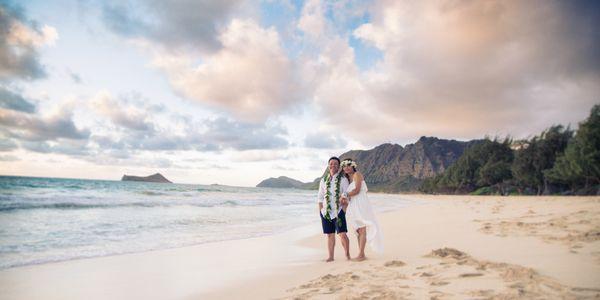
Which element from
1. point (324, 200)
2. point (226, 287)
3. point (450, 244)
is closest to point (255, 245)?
point (324, 200)

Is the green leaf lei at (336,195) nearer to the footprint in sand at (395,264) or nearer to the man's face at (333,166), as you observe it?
the man's face at (333,166)

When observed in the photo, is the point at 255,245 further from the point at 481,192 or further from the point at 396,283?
the point at 481,192

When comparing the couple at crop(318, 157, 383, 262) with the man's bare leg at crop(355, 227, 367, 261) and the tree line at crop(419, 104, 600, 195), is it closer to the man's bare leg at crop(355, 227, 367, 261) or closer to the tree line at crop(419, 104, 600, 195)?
the man's bare leg at crop(355, 227, 367, 261)

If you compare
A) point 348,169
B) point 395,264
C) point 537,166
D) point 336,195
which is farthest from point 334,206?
point 537,166

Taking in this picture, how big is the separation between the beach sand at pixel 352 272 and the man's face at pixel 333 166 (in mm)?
1828

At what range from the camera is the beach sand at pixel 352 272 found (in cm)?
362

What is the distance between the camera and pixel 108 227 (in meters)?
11.3

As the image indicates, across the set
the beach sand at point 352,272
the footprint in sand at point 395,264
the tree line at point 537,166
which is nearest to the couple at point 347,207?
the beach sand at point 352,272

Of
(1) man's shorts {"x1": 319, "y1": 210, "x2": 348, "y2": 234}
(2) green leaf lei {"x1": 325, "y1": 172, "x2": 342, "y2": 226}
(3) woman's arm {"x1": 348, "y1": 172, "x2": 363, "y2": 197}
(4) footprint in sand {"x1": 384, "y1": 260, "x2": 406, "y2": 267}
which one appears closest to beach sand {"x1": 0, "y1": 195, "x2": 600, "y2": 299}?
(4) footprint in sand {"x1": 384, "y1": 260, "x2": 406, "y2": 267}

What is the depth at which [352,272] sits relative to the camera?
489cm

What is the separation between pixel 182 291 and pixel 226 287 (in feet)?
2.10

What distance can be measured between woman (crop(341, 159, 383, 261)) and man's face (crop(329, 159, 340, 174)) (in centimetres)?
36

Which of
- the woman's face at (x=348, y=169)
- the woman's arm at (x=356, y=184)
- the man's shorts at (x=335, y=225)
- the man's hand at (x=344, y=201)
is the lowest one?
the man's shorts at (x=335, y=225)

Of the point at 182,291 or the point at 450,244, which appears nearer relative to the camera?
the point at 182,291
